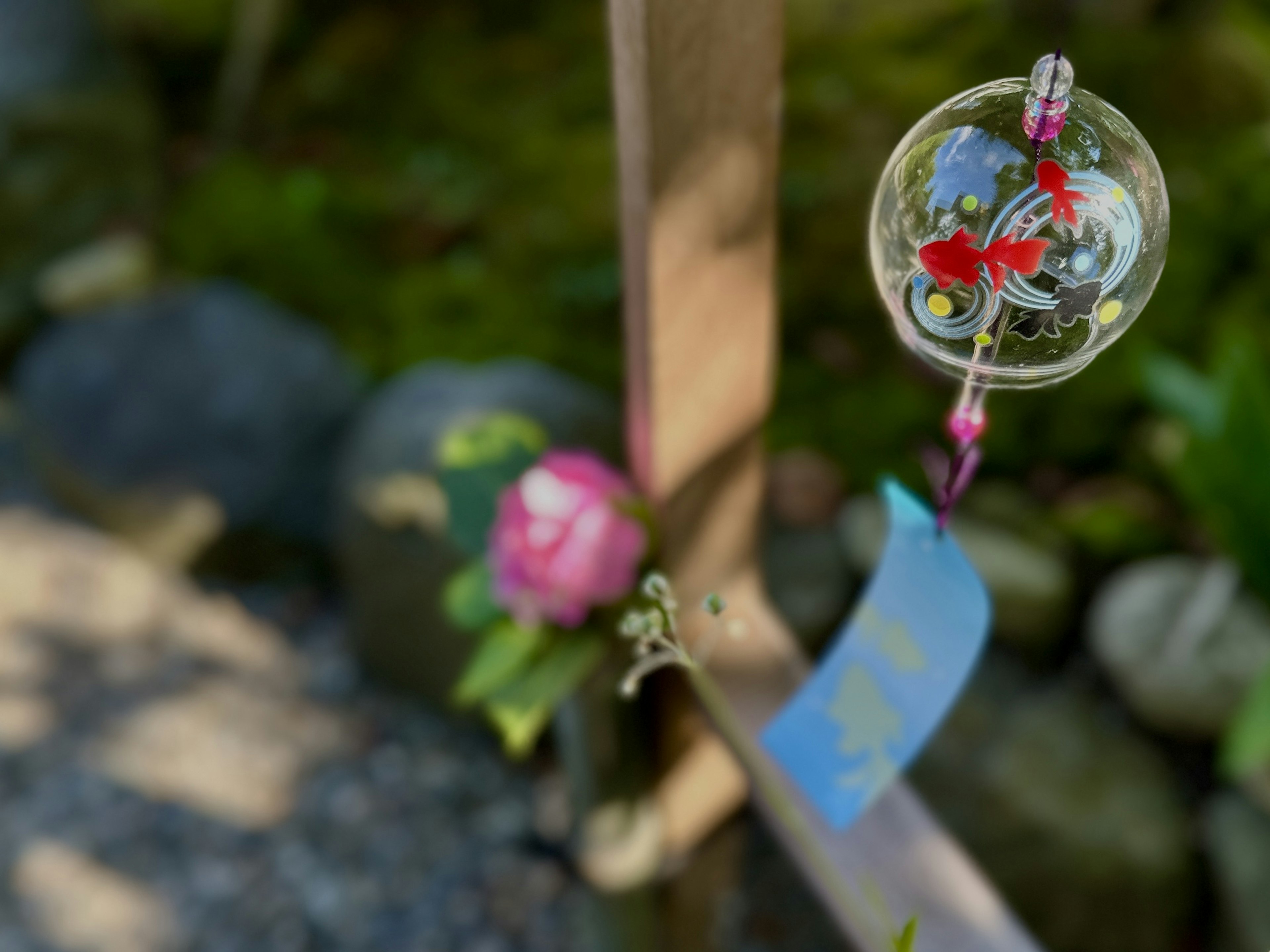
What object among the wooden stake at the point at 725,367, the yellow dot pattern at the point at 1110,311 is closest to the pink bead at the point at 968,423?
the yellow dot pattern at the point at 1110,311

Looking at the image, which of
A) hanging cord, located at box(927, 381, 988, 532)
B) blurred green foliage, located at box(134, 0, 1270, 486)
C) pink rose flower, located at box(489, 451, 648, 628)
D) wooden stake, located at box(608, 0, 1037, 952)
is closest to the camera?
hanging cord, located at box(927, 381, 988, 532)

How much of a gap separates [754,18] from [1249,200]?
191 centimetres

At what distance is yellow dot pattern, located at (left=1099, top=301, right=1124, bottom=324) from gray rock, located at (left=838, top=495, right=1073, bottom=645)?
1.16m

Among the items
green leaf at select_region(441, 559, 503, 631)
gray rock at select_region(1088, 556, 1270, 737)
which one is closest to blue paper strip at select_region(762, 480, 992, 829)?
green leaf at select_region(441, 559, 503, 631)

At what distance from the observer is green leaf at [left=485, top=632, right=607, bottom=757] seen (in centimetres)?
102

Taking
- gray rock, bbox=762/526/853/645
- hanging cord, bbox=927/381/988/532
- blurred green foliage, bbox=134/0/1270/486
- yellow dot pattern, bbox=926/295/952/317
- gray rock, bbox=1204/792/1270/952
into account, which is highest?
yellow dot pattern, bbox=926/295/952/317

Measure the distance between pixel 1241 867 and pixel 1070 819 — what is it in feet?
0.79

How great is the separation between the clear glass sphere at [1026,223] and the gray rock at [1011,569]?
117 cm

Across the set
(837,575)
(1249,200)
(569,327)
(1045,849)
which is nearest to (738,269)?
(837,575)

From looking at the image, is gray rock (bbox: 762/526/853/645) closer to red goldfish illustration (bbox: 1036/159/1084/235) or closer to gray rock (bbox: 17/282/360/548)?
gray rock (bbox: 17/282/360/548)

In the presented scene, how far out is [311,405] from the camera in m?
2.35

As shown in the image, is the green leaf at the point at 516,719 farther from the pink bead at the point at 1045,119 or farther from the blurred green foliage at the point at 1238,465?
the blurred green foliage at the point at 1238,465

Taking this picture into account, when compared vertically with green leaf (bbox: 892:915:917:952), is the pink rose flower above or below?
below

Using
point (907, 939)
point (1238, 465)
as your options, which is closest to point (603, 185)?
point (1238, 465)
